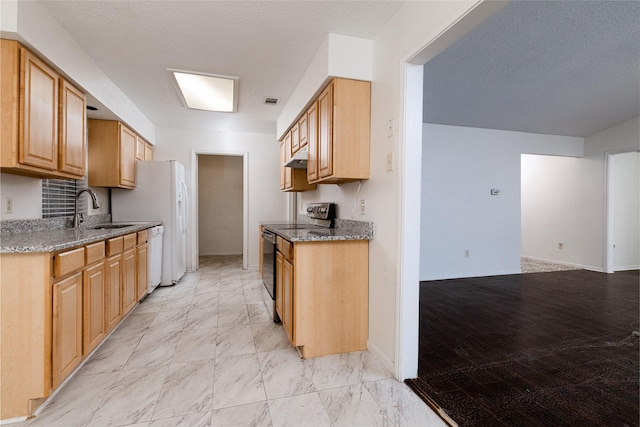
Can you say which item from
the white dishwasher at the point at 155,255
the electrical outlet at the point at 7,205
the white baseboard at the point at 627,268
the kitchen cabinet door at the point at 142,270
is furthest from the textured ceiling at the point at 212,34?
the white baseboard at the point at 627,268

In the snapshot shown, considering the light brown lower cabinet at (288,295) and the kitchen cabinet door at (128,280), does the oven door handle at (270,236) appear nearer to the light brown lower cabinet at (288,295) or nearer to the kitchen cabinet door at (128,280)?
the light brown lower cabinet at (288,295)

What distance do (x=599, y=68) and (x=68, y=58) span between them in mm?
5149

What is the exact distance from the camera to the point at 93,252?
1.98m

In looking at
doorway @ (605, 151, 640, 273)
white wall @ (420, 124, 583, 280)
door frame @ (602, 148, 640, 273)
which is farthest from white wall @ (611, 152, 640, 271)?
white wall @ (420, 124, 583, 280)

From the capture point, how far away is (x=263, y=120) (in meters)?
4.41

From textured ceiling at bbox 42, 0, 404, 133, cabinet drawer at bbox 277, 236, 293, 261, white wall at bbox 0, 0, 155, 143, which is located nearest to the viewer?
white wall at bbox 0, 0, 155, 143

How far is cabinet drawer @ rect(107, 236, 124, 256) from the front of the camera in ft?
7.36

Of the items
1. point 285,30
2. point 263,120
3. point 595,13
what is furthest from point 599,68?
point 263,120

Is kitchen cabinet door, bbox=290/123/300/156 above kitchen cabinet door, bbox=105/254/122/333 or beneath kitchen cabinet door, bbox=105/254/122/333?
above

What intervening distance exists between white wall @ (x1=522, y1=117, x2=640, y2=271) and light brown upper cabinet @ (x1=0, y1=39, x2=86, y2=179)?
721 cm

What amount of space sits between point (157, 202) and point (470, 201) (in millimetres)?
4516

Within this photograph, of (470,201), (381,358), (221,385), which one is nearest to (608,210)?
(470,201)

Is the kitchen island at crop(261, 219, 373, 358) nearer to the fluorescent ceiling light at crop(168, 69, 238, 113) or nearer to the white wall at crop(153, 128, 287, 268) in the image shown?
the fluorescent ceiling light at crop(168, 69, 238, 113)

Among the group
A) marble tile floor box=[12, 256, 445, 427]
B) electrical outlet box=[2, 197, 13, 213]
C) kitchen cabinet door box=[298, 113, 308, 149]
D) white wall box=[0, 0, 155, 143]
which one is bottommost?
marble tile floor box=[12, 256, 445, 427]
